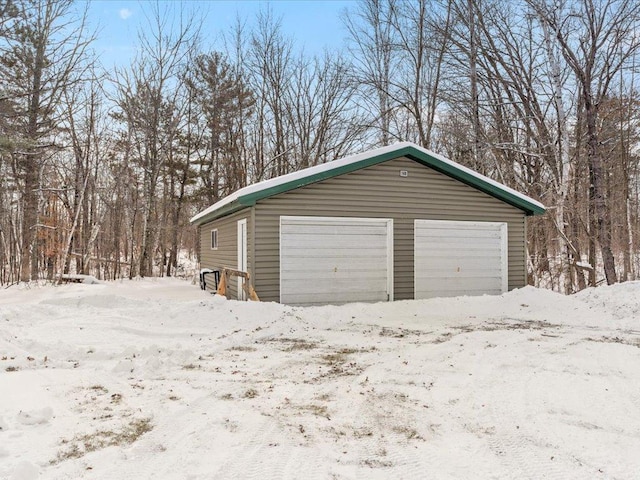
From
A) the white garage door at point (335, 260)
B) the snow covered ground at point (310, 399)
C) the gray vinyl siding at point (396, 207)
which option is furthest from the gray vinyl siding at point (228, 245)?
the snow covered ground at point (310, 399)

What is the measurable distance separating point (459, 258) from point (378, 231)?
235cm

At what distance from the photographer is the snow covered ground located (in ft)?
7.94

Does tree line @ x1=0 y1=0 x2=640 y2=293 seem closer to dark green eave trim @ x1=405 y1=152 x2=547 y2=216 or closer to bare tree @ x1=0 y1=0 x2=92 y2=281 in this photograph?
bare tree @ x1=0 y1=0 x2=92 y2=281

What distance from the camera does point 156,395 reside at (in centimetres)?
353

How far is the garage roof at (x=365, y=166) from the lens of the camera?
8.36m


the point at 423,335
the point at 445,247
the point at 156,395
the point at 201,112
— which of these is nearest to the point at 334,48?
the point at 201,112

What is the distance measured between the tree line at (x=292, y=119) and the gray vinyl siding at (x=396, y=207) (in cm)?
342

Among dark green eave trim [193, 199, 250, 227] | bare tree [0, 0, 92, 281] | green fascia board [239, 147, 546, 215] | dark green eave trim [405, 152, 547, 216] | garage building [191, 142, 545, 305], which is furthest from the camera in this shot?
bare tree [0, 0, 92, 281]

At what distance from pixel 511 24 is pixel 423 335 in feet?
47.0

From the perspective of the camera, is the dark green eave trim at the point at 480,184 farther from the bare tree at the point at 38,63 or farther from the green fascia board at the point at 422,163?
the bare tree at the point at 38,63

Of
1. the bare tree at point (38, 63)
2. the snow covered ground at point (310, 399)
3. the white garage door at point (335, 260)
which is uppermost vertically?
the bare tree at point (38, 63)

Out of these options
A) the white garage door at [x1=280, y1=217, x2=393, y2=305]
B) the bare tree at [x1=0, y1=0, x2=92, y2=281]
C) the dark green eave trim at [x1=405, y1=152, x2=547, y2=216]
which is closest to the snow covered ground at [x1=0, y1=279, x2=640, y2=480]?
the white garage door at [x1=280, y1=217, x2=393, y2=305]

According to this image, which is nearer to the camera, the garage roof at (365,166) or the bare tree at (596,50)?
the garage roof at (365,166)

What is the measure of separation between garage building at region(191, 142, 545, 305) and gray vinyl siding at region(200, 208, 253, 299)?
3 cm
